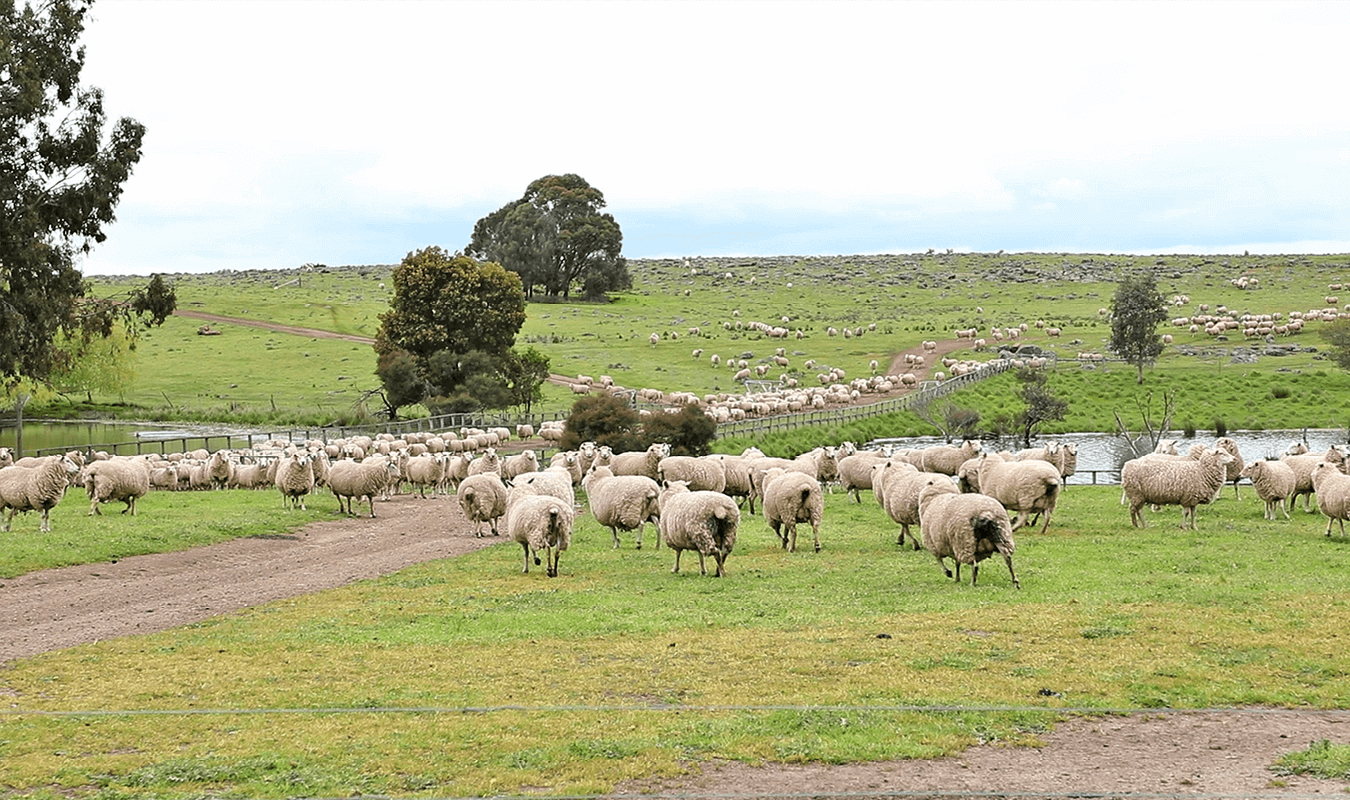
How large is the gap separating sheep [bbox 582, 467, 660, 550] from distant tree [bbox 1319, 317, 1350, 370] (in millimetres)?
62668

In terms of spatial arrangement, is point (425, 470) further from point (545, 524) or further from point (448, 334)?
point (448, 334)

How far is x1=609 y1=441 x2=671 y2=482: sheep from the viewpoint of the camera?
103ft

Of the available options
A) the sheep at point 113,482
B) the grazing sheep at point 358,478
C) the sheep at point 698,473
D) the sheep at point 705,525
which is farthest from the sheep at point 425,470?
the sheep at point 705,525

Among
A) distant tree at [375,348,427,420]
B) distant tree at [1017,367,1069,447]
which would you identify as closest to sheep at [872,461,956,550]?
distant tree at [1017,367,1069,447]

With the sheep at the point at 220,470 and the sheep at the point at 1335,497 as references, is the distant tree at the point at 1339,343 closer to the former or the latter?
the sheep at the point at 1335,497

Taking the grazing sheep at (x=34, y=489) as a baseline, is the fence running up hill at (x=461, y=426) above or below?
below

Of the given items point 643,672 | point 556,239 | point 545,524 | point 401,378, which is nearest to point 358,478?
point 545,524

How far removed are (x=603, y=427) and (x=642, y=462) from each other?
37.9 ft

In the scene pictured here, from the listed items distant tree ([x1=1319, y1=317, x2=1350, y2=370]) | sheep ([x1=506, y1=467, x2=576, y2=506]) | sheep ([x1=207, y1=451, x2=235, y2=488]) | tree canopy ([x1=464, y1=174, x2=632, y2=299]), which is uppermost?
tree canopy ([x1=464, y1=174, x2=632, y2=299])

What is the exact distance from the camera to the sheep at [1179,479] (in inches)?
938

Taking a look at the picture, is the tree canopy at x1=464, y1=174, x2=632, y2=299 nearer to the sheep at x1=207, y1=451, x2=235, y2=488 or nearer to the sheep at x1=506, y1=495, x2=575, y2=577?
the sheep at x1=207, y1=451, x2=235, y2=488

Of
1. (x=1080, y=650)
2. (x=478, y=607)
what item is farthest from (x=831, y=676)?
(x=478, y=607)

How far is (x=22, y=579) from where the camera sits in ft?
65.8

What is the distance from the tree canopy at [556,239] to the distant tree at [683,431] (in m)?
76.8
